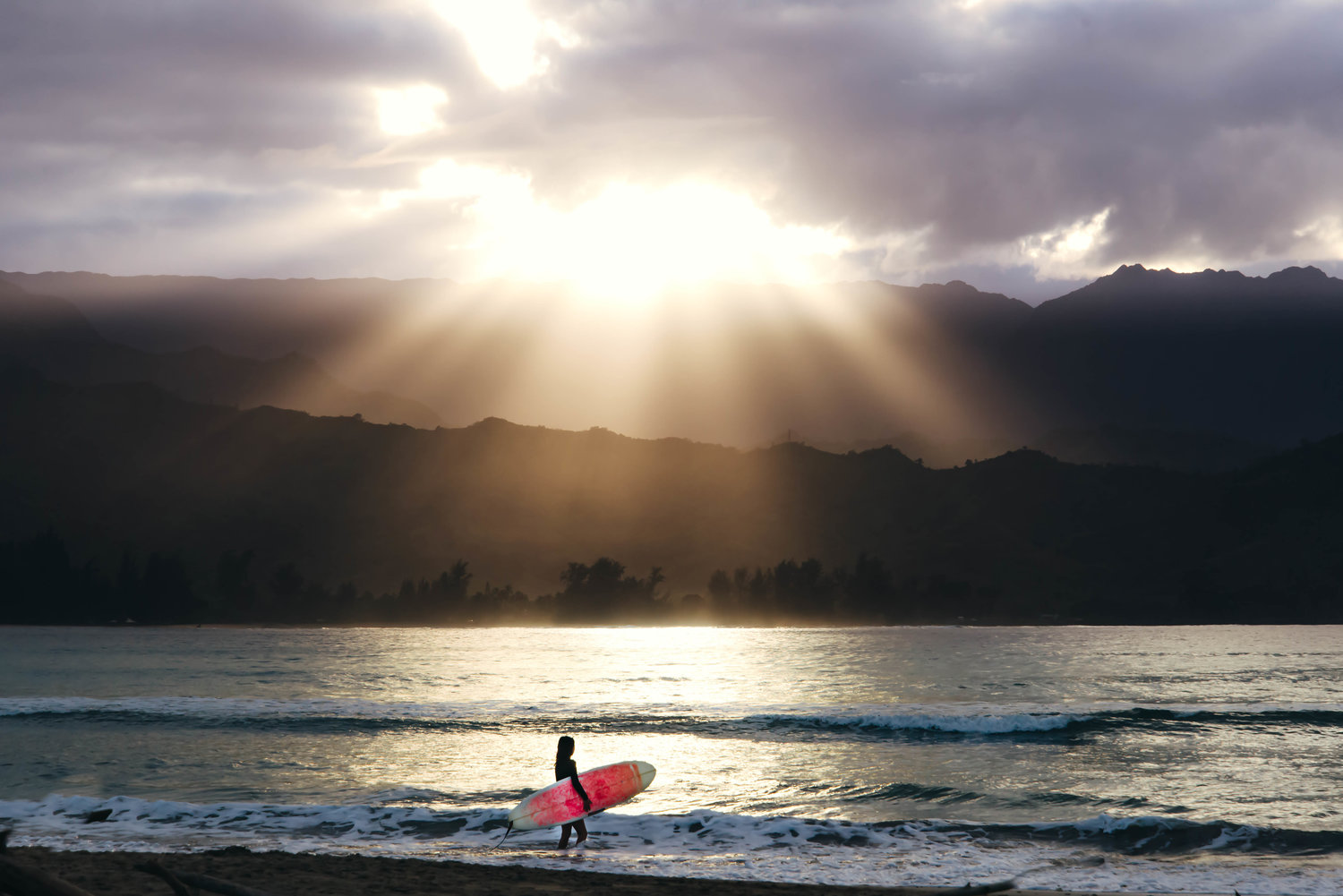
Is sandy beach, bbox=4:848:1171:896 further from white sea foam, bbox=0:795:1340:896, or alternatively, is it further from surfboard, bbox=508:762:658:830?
surfboard, bbox=508:762:658:830

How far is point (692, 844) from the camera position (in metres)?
24.4

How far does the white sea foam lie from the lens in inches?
852

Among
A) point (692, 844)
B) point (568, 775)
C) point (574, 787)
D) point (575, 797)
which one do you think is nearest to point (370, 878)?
point (568, 775)

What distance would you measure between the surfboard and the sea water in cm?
63

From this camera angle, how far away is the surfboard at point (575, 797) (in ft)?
81.3

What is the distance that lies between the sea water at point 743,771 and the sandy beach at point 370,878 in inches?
60.0

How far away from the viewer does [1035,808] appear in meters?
29.8

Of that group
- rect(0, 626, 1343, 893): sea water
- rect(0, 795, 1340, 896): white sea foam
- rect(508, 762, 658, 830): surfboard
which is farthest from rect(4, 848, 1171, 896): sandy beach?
rect(508, 762, 658, 830): surfboard

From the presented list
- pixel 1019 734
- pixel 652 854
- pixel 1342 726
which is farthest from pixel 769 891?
pixel 1342 726

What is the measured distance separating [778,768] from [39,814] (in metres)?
25.0

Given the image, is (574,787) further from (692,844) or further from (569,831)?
(692,844)

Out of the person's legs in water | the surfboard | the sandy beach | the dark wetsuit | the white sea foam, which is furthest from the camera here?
the surfboard

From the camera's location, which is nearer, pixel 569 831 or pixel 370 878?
pixel 370 878

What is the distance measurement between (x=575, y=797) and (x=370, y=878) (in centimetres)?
662
